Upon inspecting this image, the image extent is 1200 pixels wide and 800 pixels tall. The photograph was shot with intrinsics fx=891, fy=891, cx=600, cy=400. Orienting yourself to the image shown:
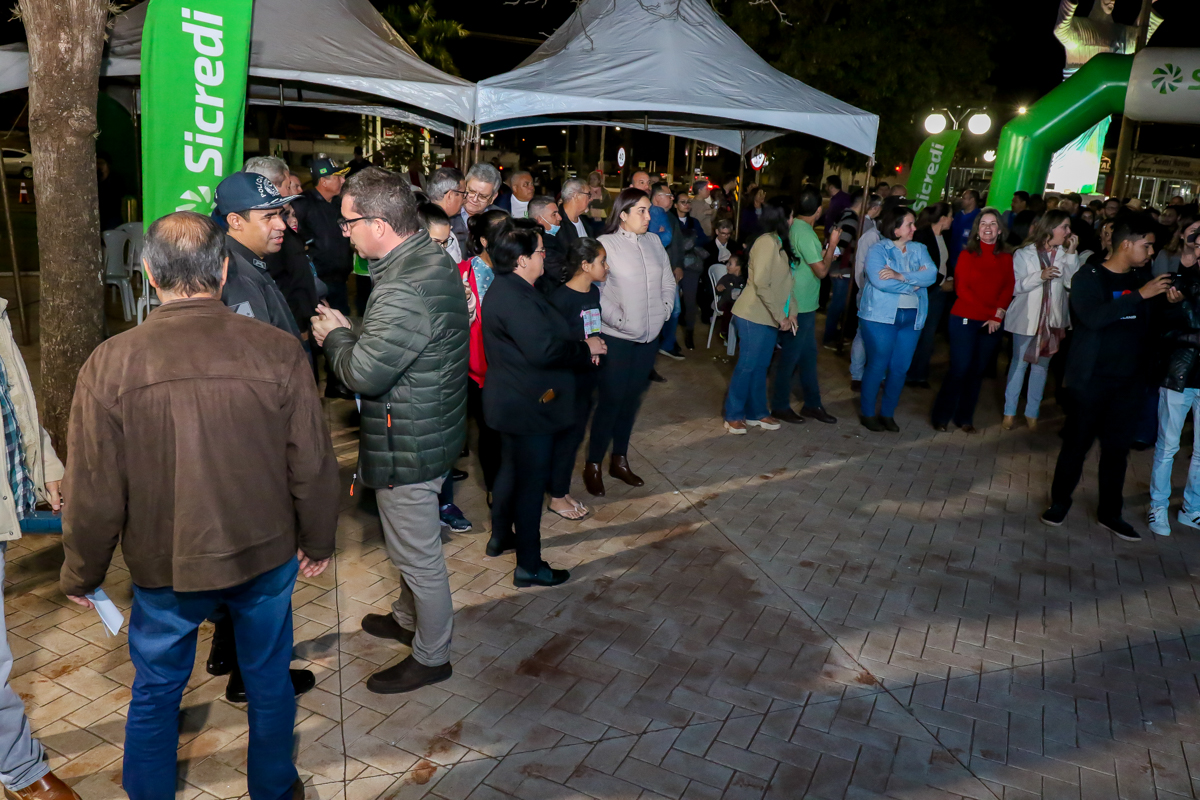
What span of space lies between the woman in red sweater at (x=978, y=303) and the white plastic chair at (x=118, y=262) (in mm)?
8232

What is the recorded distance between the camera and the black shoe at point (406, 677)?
12.1 ft

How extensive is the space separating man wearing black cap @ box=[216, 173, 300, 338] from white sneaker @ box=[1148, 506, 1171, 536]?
549cm

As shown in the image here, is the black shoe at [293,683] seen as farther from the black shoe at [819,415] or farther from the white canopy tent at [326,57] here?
the black shoe at [819,415]

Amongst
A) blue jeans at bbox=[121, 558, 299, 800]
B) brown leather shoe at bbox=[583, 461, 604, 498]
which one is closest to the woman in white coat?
brown leather shoe at bbox=[583, 461, 604, 498]

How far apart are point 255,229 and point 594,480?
2.91 meters

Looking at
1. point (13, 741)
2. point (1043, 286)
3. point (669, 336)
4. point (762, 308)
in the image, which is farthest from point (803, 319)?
point (13, 741)

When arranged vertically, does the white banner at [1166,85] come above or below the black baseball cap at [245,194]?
above

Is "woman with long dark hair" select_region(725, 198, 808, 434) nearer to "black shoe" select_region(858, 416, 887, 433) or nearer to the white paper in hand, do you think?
"black shoe" select_region(858, 416, 887, 433)

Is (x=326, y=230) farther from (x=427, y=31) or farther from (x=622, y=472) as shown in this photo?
(x=427, y=31)

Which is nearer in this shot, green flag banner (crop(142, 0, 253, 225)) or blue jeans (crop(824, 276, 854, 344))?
green flag banner (crop(142, 0, 253, 225))

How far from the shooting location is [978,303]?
732cm

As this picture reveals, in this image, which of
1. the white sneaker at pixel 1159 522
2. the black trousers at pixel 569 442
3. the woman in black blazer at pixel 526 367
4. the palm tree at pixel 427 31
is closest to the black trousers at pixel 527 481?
the woman in black blazer at pixel 526 367

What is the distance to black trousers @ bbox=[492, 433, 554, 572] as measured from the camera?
4.37m

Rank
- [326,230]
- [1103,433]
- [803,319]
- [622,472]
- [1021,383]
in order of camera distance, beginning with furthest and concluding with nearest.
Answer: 1. [1021,383]
2. [803,319]
3. [326,230]
4. [622,472]
5. [1103,433]
